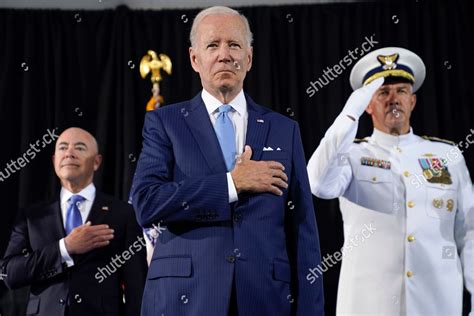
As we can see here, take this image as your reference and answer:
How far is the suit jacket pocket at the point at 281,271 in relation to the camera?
5.42 ft

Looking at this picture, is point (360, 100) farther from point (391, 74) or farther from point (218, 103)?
point (218, 103)

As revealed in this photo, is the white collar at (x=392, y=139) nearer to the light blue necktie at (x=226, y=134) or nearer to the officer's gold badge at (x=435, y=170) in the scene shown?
the officer's gold badge at (x=435, y=170)

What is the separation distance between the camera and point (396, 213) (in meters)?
3.04

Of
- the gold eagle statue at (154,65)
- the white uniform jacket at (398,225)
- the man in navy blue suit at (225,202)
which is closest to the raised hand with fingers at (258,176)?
the man in navy blue suit at (225,202)

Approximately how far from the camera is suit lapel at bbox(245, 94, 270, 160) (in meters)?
1.76

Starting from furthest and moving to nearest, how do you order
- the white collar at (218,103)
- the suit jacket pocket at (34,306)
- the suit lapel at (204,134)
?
the suit jacket pocket at (34,306)
the white collar at (218,103)
the suit lapel at (204,134)

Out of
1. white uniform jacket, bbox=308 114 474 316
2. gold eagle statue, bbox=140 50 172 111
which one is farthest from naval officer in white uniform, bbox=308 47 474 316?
gold eagle statue, bbox=140 50 172 111

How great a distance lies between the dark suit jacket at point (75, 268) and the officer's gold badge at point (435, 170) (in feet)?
4.25

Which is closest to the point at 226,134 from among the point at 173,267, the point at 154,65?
the point at 173,267

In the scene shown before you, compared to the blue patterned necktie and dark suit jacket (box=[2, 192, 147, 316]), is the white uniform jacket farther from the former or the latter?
the blue patterned necktie

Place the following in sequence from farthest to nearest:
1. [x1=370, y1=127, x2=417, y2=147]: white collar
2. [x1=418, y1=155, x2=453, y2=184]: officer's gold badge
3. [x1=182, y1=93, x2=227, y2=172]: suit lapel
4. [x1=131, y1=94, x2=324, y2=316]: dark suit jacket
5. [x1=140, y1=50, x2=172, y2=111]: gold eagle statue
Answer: [x1=140, y1=50, x2=172, y2=111]: gold eagle statue, [x1=370, y1=127, x2=417, y2=147]: white collar, [x1=418, y1=155, x2=453, y2=184]: officer's gold badge, [x1=182, y1=93, x2=227, y2=172]: suit lapel, [x1=131, y1=94, x2=324, y2=316]: dark suit jacket

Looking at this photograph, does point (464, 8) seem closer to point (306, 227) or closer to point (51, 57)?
point (51, 57)

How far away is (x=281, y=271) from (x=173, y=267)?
0.83ft

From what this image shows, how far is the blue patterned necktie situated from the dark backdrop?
2.05 feet
